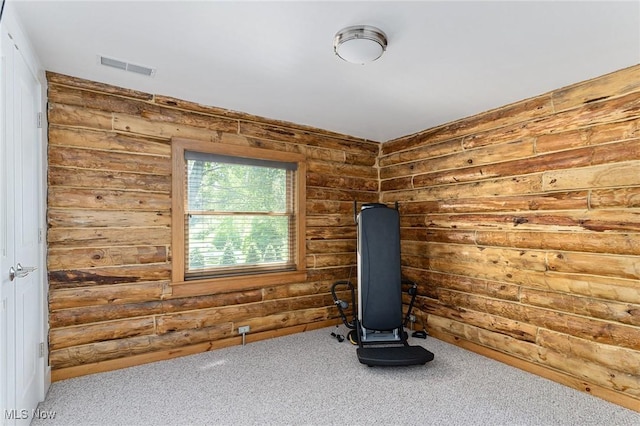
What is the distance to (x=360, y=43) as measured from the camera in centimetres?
219

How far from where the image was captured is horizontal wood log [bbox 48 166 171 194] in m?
2.96

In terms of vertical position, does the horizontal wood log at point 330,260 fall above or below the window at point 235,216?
below

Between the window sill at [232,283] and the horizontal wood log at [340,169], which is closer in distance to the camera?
the window sill at [232,283]

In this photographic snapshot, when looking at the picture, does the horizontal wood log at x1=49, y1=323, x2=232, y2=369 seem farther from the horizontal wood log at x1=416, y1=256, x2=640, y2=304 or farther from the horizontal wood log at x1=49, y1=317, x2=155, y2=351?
the horizontal wood log at x1=416, y1=256, x2=640, y2=304

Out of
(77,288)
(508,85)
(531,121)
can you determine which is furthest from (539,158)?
(77,288)

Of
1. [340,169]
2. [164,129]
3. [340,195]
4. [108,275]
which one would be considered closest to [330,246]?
[340,195]

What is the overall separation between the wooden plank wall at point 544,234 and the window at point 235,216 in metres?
1.70

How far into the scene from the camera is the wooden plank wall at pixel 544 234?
2.67 meters

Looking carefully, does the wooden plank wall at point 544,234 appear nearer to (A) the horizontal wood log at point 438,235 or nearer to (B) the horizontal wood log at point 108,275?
(A) the horizontal wood log at point 438,235

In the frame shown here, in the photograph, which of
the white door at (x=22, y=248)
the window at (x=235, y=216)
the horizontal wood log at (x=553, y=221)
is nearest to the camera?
the white door at (x=22, y=248)

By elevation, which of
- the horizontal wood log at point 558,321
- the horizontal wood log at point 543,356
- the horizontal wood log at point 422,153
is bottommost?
the horizontal wood log at point 543,356

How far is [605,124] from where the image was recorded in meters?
2.78

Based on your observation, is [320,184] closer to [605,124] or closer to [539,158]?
[539,158]

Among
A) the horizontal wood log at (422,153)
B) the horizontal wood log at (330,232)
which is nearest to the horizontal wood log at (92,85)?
the horizontal wood log at (330,232)
